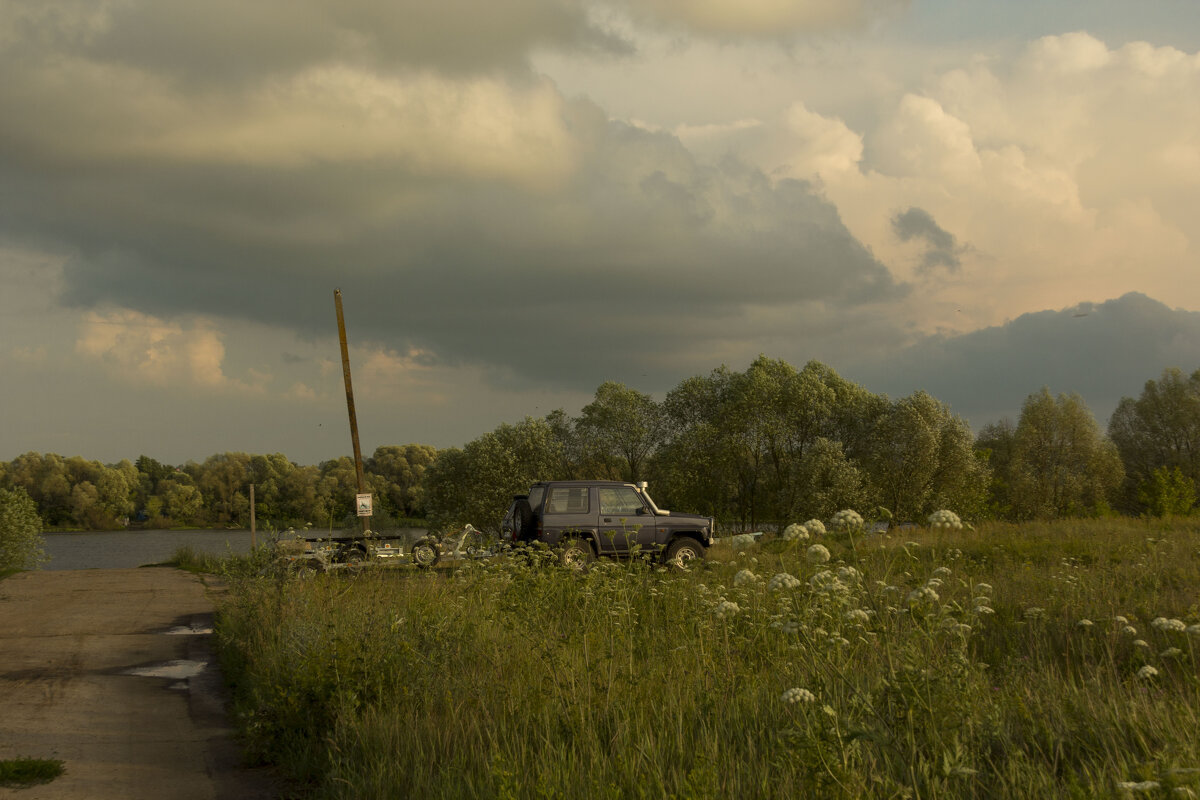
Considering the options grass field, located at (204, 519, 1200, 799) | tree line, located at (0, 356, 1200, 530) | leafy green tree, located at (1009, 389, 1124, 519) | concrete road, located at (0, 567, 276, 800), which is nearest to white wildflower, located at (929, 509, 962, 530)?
grass field, located at (204, 519, 1200, 799)

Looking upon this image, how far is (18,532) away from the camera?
72.1ft

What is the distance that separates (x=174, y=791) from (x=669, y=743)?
138 inches

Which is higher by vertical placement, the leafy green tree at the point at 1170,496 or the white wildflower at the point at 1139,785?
the white wildflower at the point at 1139,785

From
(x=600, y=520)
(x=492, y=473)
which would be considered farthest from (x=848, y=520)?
(x=492, y=473)

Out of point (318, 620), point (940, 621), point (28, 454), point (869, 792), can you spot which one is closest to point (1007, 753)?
point (940, 621)

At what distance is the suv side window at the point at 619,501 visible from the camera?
17.4 m

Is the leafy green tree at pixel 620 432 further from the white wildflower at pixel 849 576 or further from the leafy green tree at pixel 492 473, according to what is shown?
the white wildflower at pixel 849 576

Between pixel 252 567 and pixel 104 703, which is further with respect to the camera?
pixel 252 567

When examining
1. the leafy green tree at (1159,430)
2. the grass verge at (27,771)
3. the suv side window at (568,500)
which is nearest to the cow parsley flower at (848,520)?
the grass verge at (27,771)

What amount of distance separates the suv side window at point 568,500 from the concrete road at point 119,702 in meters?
6.36

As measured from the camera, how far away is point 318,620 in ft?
28.0

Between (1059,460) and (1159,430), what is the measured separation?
1260cm

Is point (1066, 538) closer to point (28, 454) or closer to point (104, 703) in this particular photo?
point (104, 703)

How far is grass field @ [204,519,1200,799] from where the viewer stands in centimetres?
357
